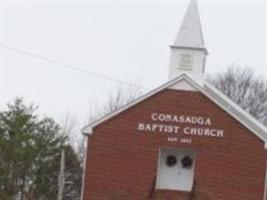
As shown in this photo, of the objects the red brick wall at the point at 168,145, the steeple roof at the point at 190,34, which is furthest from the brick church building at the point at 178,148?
the steeple roof at the point at 190,34

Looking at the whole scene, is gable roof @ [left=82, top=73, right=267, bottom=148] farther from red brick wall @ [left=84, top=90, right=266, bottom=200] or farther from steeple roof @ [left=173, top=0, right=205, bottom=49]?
steeple roof @ [left=173, top=0, right=205, bottom=49]

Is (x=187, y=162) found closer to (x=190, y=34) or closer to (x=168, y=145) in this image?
(x=168, y=145)

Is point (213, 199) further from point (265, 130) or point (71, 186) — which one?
point (71, 186)

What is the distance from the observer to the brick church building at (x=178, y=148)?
48.6 metres

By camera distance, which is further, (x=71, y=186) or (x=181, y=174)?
(x=71, y=186)

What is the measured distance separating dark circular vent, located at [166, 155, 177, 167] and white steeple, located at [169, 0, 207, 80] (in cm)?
392

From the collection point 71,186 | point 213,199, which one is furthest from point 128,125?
point 71,186

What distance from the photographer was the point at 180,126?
161 feet

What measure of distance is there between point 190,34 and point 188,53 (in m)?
1.06

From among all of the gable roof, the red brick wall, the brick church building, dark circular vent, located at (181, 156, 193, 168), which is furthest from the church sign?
dark circular vent, located at (181, 156, 193, 168)

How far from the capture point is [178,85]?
4941 cm

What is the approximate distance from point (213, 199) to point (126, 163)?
4.52m

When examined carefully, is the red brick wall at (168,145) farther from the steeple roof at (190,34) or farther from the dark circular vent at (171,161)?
the steeple roof at (190,34)

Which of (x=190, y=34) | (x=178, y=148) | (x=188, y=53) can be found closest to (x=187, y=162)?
(x=178, y=148)
